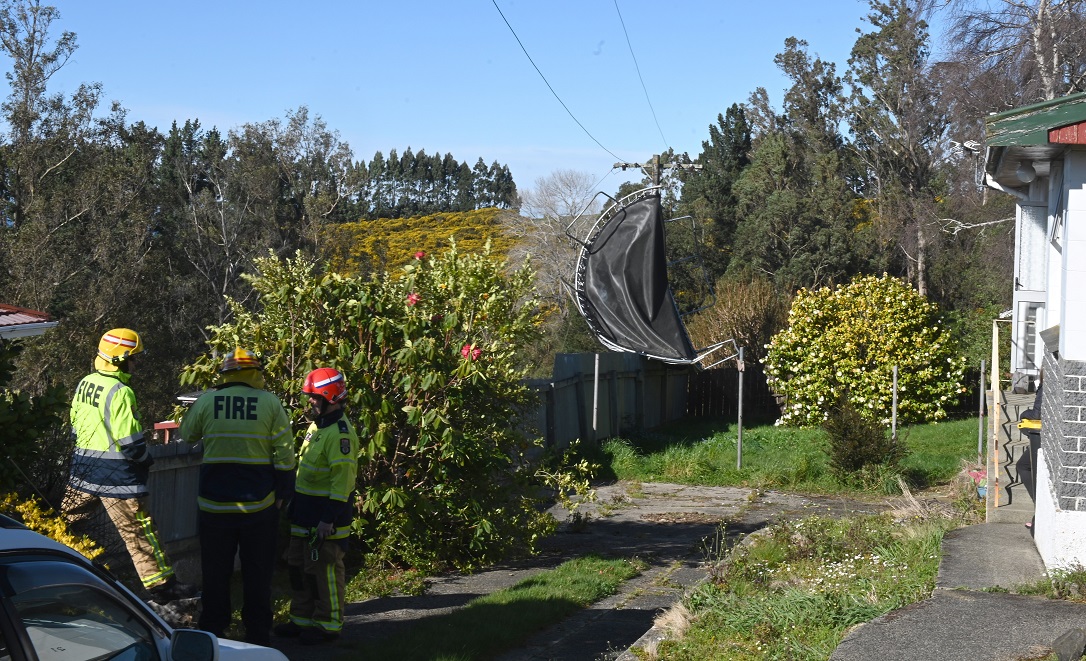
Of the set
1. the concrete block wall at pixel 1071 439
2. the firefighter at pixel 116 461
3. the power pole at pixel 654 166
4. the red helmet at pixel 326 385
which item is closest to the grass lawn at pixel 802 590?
the concrete block wall at pixel 1071 439

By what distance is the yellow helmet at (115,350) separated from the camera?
6578mm

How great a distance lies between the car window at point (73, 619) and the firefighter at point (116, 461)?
327 centimetres

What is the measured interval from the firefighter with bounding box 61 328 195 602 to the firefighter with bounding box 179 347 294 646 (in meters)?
0.34

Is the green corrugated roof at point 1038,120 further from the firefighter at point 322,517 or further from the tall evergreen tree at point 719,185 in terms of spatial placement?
the tall evergreen tree at point 719,185

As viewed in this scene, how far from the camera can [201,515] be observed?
6.42 meters

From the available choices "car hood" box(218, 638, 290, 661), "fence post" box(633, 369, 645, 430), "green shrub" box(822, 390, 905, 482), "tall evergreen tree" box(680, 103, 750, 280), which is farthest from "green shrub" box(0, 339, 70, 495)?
"tall evergreen tree" box(680, 103, 750, 280)

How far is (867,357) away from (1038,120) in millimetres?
16446

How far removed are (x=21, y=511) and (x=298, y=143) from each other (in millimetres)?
42305

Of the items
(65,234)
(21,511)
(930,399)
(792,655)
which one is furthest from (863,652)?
(65,234)

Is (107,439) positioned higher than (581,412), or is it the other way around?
(107,439)

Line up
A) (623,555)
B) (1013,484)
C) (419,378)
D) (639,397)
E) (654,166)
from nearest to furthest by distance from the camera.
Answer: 1. (419,378)
2. (1013,484)
3. (623,555)
4. (639,397)
5. (654,166)

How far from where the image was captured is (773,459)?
1755 centimetres

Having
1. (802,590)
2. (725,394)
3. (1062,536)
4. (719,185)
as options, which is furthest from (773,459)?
(719,185)

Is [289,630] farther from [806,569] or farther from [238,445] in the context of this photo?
[806,569]
